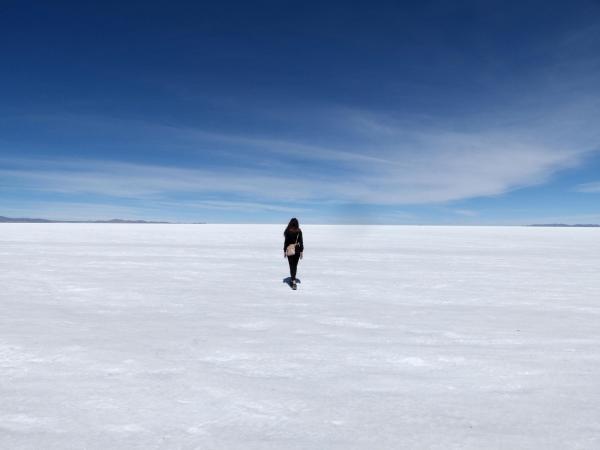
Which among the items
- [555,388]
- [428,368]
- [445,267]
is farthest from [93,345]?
[445,267]

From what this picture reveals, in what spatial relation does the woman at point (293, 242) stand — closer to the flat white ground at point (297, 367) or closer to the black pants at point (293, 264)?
the black pants at point (293, 264)

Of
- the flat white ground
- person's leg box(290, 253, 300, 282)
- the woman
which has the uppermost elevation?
the woman

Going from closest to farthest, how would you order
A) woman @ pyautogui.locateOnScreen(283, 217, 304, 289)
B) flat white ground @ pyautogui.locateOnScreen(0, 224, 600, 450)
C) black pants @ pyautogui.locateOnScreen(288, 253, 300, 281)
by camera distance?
flat white ground @ pyautogui.locateOnScreen(0, 224, 600, 450)
black pants @ pyautogui.locateOnScreen(288, 253, 300, 281)
woman @ pyautogui.locateOnScreen(283, 217, 304, 289)

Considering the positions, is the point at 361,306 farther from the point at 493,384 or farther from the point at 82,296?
the point at 82,296

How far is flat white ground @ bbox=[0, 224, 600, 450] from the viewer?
346 centimetres

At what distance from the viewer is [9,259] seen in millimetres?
15555

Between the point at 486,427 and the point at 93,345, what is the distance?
4944 mm

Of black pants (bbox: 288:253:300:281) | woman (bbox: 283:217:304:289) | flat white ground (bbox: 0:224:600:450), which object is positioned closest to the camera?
flat white ground (bbox: 0:224:600:450)

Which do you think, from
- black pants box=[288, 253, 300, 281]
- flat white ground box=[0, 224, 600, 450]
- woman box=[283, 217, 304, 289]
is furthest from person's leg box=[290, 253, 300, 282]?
flat white ground box=[0, 224, 600, 450]

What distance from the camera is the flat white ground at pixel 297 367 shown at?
3461 millimetres

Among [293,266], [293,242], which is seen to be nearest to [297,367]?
[293,266]

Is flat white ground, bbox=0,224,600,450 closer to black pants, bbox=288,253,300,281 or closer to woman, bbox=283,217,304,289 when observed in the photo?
black pants, bbox=288,253,300,281

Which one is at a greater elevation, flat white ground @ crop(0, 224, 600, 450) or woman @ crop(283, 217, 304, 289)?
woman @ crop(283, 217, 304, 289)

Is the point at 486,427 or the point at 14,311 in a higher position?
the point at 14,311
